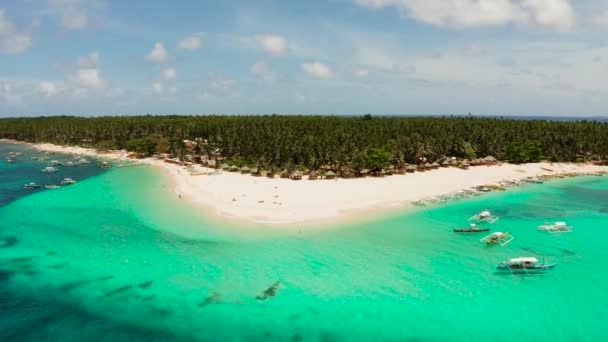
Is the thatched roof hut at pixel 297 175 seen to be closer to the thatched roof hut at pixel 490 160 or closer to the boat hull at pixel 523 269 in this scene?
the boat hull at pixel 523 269

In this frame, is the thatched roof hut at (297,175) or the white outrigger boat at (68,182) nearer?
the thatched roof hut at (297,175)

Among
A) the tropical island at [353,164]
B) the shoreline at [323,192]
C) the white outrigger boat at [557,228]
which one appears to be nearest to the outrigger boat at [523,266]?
the white outrigger boat at [557,228]

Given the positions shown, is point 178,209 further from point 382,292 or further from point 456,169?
point 456,169

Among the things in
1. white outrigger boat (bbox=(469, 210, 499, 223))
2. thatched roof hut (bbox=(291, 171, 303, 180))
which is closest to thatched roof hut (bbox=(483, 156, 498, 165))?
white outrigger boat (bbox=(469, 210, 499, 223))

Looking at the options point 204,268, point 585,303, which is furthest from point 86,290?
point 585,303

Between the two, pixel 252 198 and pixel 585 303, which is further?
pixel 252 198

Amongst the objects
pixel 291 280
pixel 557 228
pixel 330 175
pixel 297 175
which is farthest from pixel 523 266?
pixel 297 175

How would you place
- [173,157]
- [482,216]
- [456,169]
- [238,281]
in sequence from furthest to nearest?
1. [173,157]
2. [456,169]
3. [482,216]
4. [238,281]

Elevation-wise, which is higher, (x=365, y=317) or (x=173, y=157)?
(x=173, y=157)
